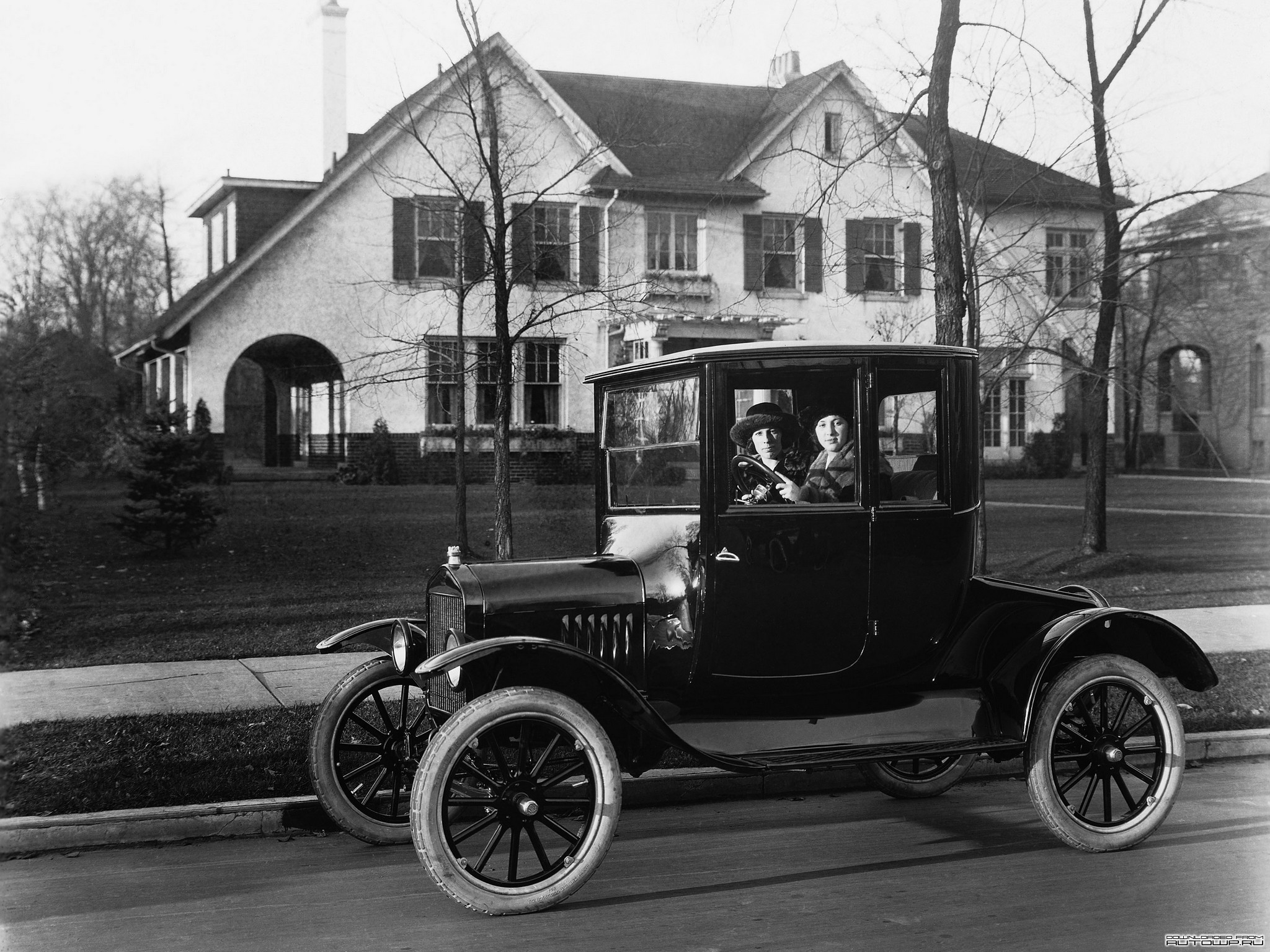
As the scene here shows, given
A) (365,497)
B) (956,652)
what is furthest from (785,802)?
(365,497)

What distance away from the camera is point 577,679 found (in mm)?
4914

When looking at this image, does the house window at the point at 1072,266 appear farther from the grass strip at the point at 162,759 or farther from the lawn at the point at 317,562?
the grass strip at the point at 162,759

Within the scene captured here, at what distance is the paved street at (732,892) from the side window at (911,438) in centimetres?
149

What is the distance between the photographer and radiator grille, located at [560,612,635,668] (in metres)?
4.99

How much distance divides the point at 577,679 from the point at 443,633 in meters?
0.59

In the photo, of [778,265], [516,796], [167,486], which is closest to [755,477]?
[516,796]

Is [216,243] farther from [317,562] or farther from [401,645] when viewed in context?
[401,645]

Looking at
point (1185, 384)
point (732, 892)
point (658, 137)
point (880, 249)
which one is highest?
point (658, 137)

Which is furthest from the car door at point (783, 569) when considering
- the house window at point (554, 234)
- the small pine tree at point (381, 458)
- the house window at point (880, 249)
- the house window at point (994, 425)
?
the house window at point (994, 425)

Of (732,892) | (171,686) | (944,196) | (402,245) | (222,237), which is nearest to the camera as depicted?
(732,892)

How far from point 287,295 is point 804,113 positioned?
9582mm

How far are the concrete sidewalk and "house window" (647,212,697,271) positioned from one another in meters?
16.0

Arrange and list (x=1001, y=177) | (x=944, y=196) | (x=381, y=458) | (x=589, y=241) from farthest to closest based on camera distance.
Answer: (x=381, y=458) → (x=589, y=241) → (x=1001, y=177) → (x=944, y=196)

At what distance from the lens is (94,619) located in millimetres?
11188
